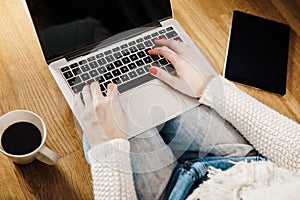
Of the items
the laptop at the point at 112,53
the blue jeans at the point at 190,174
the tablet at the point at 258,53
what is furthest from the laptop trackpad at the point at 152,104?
the tablet at the point at 258,53

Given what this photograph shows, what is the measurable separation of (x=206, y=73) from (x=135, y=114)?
17 centimetres

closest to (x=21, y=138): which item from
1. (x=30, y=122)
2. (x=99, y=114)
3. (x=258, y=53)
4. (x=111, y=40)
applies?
(x=30, y=122)

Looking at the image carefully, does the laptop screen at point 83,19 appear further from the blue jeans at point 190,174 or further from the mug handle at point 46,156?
the blue jeans at point 190,174

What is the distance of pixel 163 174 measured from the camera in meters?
0.79

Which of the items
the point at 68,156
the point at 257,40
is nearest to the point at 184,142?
the point at 68,156

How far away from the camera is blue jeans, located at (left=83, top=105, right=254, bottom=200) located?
2.59ft

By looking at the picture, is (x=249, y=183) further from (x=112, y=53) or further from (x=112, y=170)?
(x=112, y=53)

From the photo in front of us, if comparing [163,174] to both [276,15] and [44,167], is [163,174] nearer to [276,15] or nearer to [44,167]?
[44,167]

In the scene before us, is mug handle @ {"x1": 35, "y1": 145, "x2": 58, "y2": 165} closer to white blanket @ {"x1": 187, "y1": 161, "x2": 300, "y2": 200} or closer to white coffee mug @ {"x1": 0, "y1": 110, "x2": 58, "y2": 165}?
white coffee mug @ {"x1": 0, "y1": 110, "x2": 58, "y2": 165}

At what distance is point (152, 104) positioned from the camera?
868 mm

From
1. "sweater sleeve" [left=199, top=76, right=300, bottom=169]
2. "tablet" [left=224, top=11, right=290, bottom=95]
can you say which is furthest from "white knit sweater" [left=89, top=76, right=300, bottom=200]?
"tablet" [left=224, top=11, right=290, bottom=95]

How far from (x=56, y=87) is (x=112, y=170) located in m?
0.33

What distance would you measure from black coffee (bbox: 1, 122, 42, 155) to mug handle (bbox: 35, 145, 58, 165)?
0.01 m

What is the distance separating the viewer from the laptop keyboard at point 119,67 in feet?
2.87
